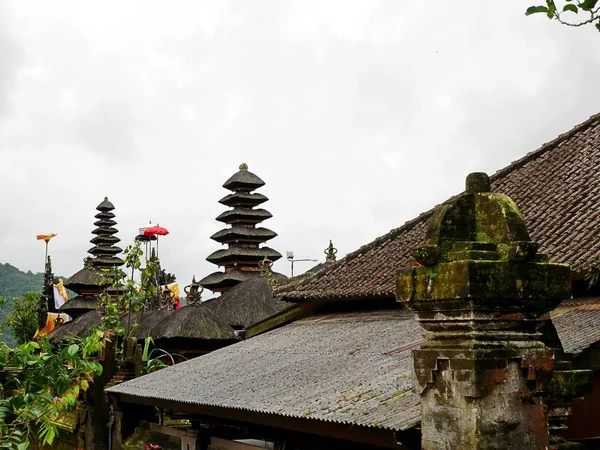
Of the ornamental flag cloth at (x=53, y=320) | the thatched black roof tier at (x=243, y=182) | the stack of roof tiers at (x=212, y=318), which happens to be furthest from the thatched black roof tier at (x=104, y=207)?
the stack of roof tiers at (x=212, y=318)

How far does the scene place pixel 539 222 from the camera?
34.2 feet

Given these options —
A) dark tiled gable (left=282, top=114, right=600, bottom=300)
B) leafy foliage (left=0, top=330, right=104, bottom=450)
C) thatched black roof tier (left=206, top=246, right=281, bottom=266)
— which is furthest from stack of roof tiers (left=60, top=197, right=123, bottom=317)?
leafy foliage (left=0, top=330, right=104, bottom=450)

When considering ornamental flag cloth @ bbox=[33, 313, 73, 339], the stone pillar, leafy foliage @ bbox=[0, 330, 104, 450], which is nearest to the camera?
the stone pillar

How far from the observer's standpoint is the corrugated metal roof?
6.85m

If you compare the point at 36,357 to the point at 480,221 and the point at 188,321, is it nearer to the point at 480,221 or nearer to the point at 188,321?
the point at 480,221

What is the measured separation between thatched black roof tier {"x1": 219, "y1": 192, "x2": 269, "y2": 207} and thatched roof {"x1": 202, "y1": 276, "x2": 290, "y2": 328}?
10.2 metres

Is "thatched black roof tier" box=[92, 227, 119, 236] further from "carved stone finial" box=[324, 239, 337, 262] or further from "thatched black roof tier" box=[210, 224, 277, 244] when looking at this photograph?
"carved stone finial" box=[324, 239, 337, 262]

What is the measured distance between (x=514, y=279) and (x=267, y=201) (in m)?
34.0

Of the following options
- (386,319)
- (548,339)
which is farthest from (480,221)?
(386,319)

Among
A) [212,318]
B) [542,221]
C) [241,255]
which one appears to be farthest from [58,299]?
[542,221]

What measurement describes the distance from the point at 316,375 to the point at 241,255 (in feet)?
90.3

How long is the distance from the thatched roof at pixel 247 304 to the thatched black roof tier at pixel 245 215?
947 centimetres

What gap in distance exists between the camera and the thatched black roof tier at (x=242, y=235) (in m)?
37.1

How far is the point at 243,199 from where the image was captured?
3850cm
